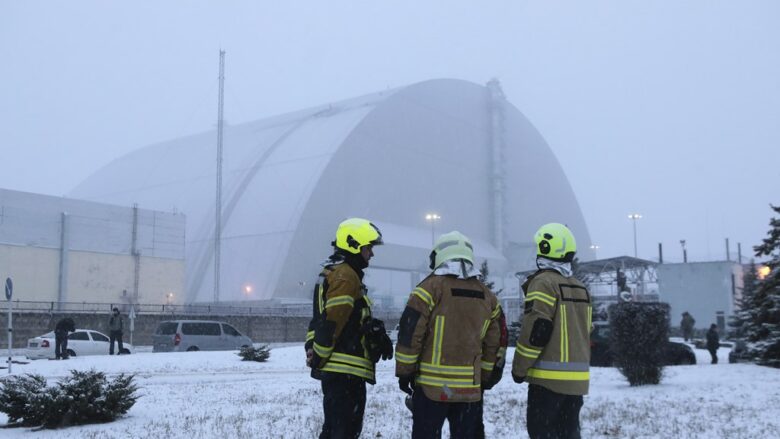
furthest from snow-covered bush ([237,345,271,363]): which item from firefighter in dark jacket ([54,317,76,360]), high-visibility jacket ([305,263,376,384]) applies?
high-visibility jacket ([305,263,376,384])

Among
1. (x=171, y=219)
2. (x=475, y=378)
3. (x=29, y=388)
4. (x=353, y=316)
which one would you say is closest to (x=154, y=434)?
(x=29, y=388)

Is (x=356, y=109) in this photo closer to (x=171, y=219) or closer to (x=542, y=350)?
(x=171, y=219)

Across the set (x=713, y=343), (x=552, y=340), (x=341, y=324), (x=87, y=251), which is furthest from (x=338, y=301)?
(x=87, y=251)

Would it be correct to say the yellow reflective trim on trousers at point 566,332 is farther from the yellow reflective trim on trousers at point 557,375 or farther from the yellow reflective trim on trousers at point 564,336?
the yellow reflective trim on trousers at point 557,375

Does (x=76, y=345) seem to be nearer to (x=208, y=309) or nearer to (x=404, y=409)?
(x=208, y=309)

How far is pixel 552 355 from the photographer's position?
6.44m

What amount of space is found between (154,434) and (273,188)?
46.5m

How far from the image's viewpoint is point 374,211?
56281 millimetres

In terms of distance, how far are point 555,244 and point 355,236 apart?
174cm

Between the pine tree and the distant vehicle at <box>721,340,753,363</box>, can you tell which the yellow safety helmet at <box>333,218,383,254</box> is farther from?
the distant vehicle at <box>721,340,753,363</box>

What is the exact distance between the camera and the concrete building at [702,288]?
53.3 metres

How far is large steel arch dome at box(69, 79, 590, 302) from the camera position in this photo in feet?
170

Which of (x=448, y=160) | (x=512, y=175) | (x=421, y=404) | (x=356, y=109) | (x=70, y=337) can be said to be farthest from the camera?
(x=512, y=175)

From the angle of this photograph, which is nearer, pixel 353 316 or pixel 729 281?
pixel 353 316
